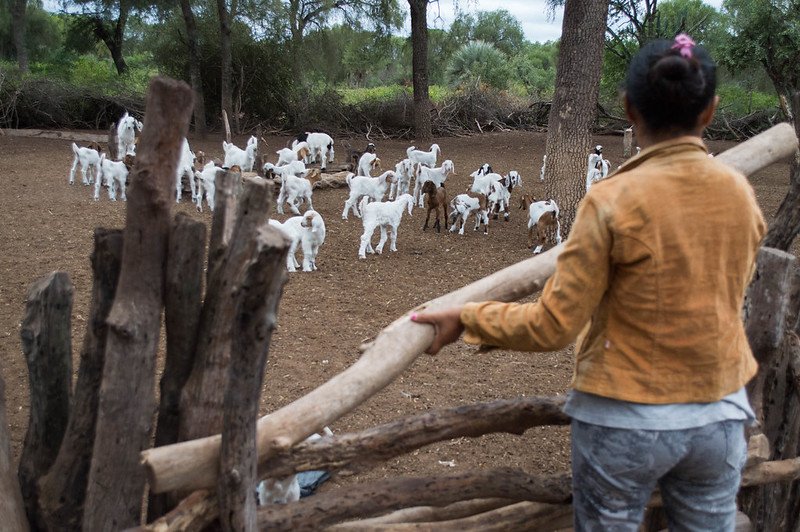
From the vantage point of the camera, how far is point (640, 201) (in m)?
1.95

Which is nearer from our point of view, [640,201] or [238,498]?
[640,201]

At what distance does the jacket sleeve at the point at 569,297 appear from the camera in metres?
1.97

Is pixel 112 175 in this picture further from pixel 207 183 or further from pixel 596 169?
pixel 596 169

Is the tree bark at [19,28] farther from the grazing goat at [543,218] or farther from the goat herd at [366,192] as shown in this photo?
the grazing goat at [543,218]

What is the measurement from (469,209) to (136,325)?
8570mm

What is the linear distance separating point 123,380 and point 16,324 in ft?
15.2

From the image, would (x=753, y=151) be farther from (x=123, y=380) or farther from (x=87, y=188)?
(x=87, y=188)

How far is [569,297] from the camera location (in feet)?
6.64

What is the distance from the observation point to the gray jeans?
6.97ft

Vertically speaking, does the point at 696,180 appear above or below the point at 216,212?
above

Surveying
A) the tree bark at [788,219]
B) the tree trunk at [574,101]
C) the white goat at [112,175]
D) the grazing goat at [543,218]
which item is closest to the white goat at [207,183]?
the white goat at [112,175]

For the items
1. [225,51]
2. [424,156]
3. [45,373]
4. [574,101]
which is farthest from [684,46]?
[225,51]

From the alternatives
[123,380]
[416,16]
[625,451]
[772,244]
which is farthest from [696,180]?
[416,16]

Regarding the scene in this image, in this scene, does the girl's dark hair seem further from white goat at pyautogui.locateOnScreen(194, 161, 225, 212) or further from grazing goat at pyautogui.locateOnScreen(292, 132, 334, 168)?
grazing goat at pyautogui.locateOnScreen(292, 132, 334, 168)
